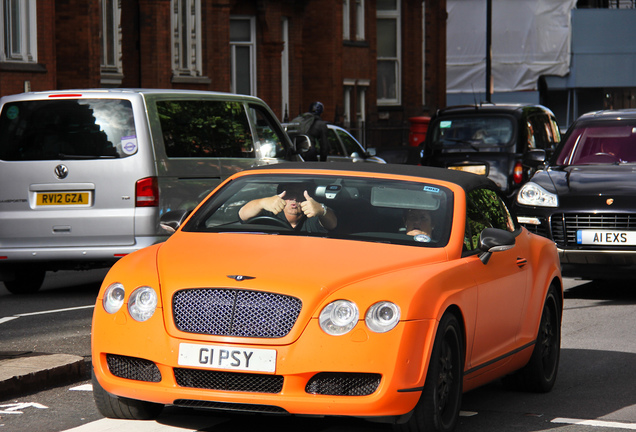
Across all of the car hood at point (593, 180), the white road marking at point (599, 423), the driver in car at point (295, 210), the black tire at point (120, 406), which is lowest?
the white road marking at point (599, 423)

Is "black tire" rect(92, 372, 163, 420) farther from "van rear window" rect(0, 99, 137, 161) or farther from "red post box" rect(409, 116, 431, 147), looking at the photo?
"red post box" rect(409, 116, 431, 147)

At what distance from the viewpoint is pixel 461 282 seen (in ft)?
20.0

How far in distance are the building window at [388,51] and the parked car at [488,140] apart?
82.0 ft

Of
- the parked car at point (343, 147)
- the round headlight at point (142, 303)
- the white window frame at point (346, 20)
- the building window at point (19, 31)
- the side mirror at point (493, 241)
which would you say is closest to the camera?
the round headlight at point (142, 303)

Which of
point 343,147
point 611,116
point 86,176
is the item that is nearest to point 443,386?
point 86,176

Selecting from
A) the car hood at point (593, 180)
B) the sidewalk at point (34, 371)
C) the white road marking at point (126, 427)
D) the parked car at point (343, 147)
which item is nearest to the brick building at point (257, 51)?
the parked car at point (343, 147)

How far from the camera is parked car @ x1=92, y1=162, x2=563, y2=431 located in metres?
5.45

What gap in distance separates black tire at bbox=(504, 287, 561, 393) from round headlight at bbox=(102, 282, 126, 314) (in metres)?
2.68

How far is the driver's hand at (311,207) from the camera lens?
21.7ft

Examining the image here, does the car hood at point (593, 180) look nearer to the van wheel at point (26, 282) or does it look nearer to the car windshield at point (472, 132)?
the van wheel at point (26, 282)

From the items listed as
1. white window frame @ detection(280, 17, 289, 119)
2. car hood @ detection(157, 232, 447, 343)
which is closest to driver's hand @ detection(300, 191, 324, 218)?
car hood @ detection(157, 232, 447, 343)

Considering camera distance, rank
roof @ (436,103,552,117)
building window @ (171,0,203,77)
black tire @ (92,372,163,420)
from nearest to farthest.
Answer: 1. black tire @ (92,372,163,420)
2. roof @ (436,103,552,117)
3. building window @ (171,0,203,77)

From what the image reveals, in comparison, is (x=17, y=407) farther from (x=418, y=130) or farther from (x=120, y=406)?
(x=418, y=130)

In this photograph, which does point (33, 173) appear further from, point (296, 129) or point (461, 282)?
point (296, 129)
